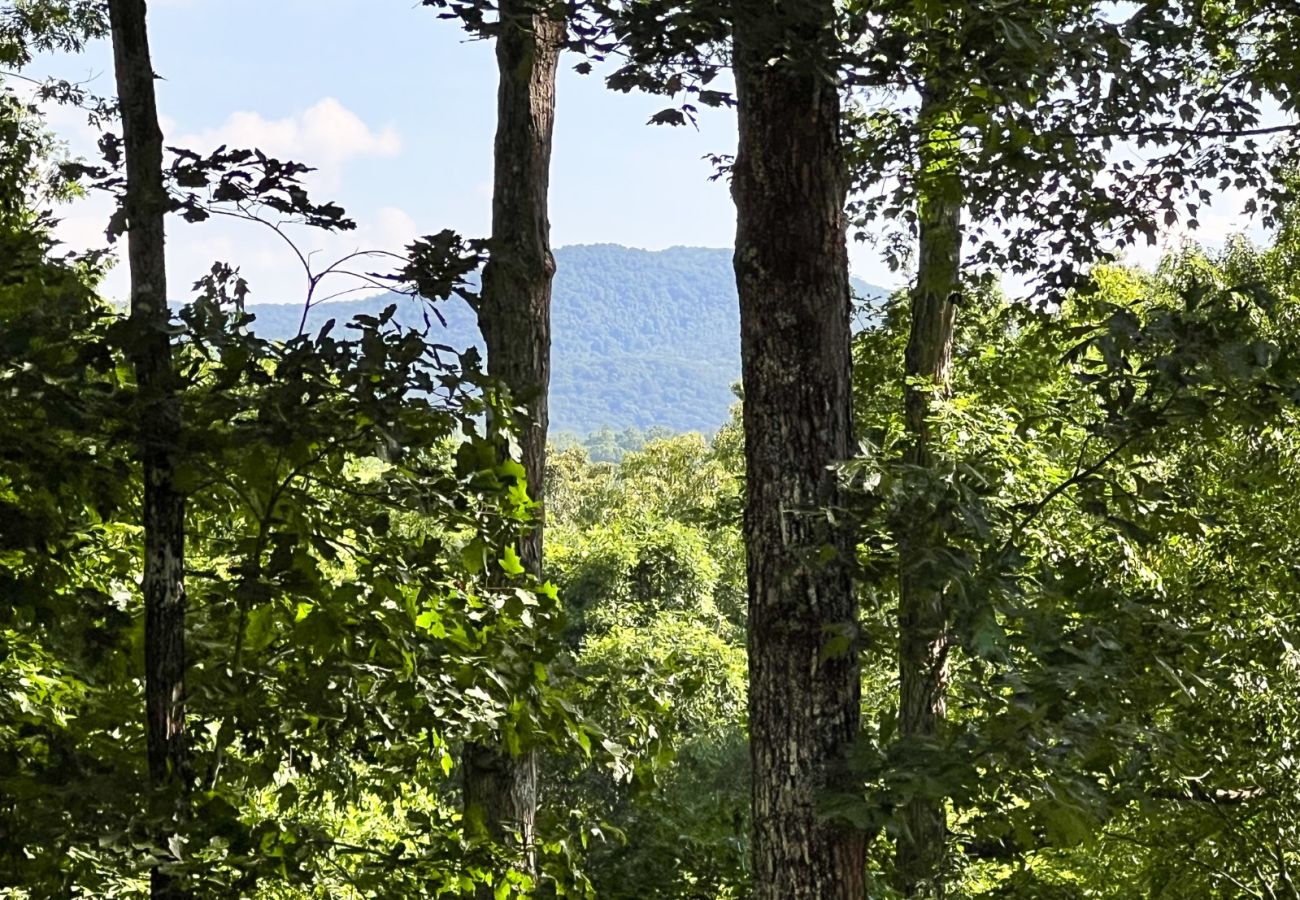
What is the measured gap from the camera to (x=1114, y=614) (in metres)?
3.18

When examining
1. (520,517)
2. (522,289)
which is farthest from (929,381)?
(520,517)

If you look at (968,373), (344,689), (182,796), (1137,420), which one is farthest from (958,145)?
(968,373)

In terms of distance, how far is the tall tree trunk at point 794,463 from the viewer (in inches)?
133

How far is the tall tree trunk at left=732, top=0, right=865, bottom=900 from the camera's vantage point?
3.38 meters

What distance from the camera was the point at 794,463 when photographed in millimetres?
3410

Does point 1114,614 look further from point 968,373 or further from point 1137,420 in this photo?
point 968,373

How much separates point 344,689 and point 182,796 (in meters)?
0.38

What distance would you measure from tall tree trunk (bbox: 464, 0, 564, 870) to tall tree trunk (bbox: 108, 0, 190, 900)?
5.42 ft

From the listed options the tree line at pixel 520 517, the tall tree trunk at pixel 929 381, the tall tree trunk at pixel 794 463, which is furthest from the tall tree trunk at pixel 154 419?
the tall tree trunk at pixel 929 381

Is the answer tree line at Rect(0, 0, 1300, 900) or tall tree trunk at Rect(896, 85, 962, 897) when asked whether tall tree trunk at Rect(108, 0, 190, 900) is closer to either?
tree line at Rect(0, 0, 1300, 900)

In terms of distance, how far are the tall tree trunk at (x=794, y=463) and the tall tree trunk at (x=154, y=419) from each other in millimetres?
1518

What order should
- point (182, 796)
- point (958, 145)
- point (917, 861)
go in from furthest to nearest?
point (917, 861)
point (958, 145)
point (182, 796)

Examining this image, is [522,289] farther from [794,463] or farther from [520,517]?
[520,517]

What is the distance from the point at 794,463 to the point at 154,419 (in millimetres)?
1692
